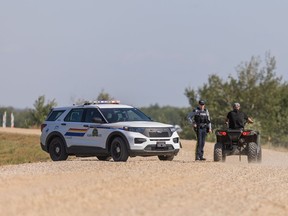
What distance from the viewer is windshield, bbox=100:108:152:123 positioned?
72.4ft

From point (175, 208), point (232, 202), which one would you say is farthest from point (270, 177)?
point (175, 208)

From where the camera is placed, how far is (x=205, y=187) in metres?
14.3

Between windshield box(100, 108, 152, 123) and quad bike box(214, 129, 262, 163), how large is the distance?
2241 mm

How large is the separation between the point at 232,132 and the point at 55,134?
17.3ft

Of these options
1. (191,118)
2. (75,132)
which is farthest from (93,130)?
(191,118)

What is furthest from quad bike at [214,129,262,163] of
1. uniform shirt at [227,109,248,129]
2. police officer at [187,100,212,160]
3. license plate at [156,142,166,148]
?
license plate at [156,142,166,148]

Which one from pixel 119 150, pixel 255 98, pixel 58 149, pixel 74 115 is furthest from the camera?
pixel 255 98

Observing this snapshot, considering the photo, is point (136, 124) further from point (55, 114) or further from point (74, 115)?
point (55, 114)

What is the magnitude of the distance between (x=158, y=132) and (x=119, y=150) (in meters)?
1.18

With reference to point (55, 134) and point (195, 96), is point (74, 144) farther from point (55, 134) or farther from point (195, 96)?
point (195, 96)

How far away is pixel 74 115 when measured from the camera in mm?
23078

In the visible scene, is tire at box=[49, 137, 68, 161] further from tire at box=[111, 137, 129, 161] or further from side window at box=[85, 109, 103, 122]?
tire at box=[111, 137, 129, 161]

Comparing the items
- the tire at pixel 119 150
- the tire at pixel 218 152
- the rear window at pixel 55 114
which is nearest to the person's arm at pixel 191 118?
the tire at pixel 218 152

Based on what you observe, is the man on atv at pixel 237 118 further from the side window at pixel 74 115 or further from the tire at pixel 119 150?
the side window at pixel 74 115
